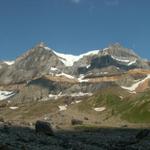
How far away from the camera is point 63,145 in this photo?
5319cm

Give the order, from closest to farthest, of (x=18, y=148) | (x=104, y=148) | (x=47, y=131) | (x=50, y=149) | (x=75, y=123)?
(x=18, y=148) < (x=50, y=149) < (x=104, y=148) < (x=47, y=131) < (x=75, y=123)

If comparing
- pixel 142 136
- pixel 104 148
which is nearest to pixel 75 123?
pixel 142 136

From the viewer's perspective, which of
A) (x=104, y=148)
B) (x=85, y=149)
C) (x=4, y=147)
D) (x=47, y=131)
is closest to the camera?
(x=4, y=147)

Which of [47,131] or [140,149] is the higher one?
[47,131]

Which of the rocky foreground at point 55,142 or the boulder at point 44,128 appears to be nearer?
the rocky foreground at point 55,142

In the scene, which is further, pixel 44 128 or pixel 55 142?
pixel 44 128

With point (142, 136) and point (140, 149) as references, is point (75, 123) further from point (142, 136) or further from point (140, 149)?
point (140, 149)

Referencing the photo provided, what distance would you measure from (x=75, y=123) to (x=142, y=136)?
107 metres

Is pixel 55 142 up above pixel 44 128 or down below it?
below

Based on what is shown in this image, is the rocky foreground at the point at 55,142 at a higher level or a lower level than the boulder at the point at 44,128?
lower

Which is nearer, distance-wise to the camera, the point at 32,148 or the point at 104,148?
the point at 32,148

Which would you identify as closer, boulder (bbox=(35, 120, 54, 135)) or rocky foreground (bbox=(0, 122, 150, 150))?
rocky foreground (bbox=(0, 122, 150, 150))

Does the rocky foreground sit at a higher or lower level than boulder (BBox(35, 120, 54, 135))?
lower

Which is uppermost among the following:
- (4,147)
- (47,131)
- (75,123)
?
(75,123)
